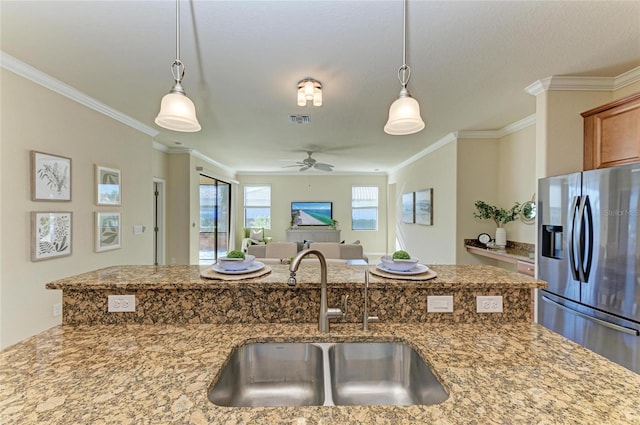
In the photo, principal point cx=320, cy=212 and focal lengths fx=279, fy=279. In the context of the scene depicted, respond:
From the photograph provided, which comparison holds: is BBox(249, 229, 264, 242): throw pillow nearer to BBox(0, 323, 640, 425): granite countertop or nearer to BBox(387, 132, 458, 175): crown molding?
BBox(387, 132, 458, 175): crown molding

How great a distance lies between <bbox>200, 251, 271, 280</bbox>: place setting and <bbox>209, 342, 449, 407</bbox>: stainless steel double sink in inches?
13.1

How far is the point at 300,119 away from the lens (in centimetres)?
344

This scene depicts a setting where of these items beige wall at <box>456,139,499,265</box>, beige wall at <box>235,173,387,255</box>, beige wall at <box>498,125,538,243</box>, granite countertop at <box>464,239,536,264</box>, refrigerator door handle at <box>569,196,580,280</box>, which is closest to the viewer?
refrigerator door handle at <box>569,196,580,280</box>

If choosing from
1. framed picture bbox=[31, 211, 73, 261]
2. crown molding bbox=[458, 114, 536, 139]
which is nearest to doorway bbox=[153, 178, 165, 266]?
framed picture bbox=[31, 211, 73, 261]

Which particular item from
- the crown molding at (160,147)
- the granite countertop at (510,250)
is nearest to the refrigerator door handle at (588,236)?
the granite countertop at (510,250)

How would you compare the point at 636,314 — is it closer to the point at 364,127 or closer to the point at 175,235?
the point at 364,127

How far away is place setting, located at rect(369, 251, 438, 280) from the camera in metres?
1.28

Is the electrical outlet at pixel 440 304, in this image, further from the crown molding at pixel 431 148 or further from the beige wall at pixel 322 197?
the beige wall at pixel 322 197

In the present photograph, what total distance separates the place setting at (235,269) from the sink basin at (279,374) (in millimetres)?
333

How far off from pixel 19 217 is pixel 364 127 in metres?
3.66

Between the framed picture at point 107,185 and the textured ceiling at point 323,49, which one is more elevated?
the textured ceiling at point 323,49

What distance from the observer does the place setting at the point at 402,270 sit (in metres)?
1.28

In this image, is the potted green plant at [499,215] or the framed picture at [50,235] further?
the potted green plant at [499,215]

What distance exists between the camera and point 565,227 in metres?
2.16
